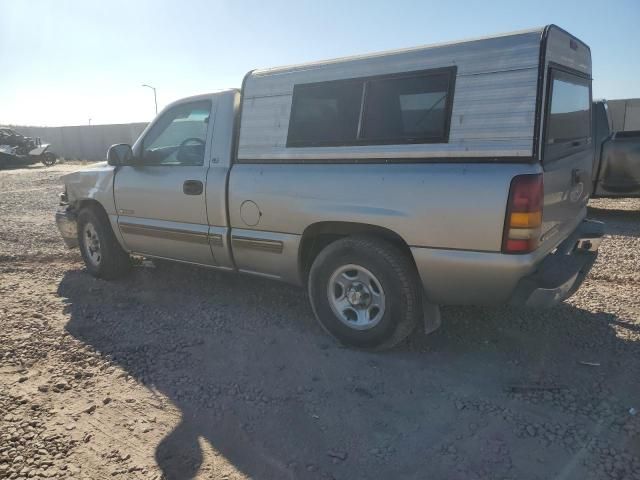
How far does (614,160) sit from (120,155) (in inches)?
309

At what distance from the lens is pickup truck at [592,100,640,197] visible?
8.23m

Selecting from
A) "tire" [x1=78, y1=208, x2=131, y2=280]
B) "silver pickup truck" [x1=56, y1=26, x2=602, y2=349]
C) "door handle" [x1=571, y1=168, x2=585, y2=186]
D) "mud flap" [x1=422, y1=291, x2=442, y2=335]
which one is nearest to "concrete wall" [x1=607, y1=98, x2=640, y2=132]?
"silver pickup truck" [x1=56, y1=26, x2=602, y2=349]

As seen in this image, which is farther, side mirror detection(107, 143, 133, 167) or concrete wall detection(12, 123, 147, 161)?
concrete wall detection(12, 123, 147, 161)

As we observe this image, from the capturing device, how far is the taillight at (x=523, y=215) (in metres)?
2.84

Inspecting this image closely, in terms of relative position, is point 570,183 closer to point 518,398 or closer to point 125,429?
point 518,398

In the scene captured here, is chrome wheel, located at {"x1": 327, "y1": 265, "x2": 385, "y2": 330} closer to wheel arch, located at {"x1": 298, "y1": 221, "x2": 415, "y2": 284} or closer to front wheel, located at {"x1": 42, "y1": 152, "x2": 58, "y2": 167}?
wheel arch, located at {"x1": 298, "y1": 221, "x2": 415, "y2": 284}

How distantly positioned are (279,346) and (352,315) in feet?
2.06

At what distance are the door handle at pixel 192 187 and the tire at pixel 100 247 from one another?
1470 millimetres

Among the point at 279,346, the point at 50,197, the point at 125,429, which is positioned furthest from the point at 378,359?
the point at 50,197

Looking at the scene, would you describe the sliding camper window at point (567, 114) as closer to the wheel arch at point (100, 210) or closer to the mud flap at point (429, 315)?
the mud flap at point (429, 315)

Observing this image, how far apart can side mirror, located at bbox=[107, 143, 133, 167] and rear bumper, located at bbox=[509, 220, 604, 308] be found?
3816mm

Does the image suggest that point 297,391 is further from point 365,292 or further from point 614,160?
point 614,160

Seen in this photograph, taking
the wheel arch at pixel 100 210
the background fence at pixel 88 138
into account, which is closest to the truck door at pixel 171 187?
the wheel arch at pixel 100 210

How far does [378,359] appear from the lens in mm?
3566
